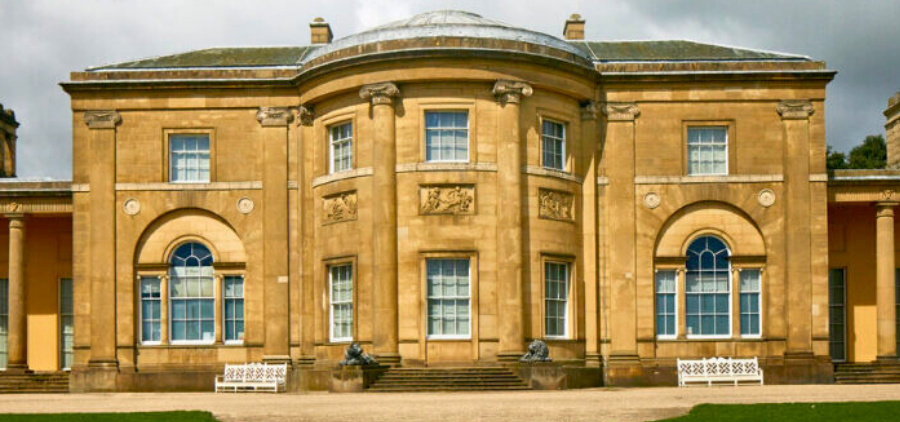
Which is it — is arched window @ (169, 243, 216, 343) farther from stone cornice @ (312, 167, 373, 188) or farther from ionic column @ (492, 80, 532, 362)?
ionic column @ (492, 80, 532, 362)

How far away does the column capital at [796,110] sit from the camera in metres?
37.0

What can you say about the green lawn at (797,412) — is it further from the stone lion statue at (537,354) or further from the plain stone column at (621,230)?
the plain stone column at (621,230)

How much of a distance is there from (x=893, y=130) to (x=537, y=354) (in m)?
19.0

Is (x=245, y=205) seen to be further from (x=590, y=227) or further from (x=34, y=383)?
(x=590, y=227)

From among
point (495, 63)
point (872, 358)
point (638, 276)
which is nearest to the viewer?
point (495, 63)

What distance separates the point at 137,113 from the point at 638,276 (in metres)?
14.6

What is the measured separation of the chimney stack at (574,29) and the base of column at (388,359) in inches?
498

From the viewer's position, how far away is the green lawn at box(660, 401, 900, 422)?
2064cm

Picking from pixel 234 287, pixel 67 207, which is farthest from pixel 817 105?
pixel 67 207

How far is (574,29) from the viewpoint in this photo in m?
41.3

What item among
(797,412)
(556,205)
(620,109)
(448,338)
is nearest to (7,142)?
(448,338)

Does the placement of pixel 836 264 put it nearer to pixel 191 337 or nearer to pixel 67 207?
pixel 191 337

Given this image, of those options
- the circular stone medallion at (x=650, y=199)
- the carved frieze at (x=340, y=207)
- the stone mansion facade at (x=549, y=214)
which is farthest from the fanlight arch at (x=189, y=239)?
the circular stone medallion at (x=650, y=199)

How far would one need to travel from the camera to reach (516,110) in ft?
113
